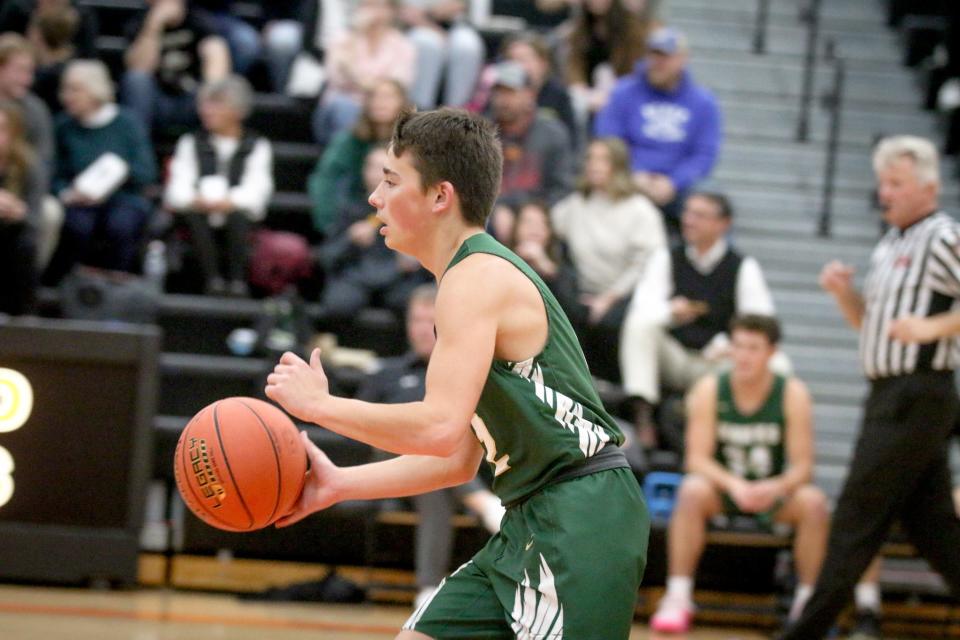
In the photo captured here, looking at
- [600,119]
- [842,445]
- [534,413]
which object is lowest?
[842,445]

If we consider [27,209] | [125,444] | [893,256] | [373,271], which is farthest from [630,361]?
[27,209]

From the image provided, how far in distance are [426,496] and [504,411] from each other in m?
3.55

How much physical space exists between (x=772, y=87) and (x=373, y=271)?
4.15 m

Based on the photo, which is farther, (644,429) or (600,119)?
(600,119)

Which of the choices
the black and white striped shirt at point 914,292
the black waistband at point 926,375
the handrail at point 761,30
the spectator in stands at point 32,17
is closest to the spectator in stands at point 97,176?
the spectator in stands at point 32,17

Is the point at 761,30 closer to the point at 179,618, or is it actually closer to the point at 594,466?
the point at 179,618

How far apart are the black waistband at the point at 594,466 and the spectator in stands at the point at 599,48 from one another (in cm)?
621

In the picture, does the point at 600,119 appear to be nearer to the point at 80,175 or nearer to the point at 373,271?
the point at 373,271

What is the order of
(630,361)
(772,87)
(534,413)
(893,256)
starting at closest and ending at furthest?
(534,413) → (893,256) → (630,361) → (772,87)

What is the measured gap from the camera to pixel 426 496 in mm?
6789

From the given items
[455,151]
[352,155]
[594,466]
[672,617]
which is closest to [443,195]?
[455,151]

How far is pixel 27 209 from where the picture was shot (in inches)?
310

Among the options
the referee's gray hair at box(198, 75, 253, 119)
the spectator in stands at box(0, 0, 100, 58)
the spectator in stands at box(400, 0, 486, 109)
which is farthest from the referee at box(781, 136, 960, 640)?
the spectator in stands at box(0, 0, 100, 58)

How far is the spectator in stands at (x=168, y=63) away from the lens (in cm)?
927
